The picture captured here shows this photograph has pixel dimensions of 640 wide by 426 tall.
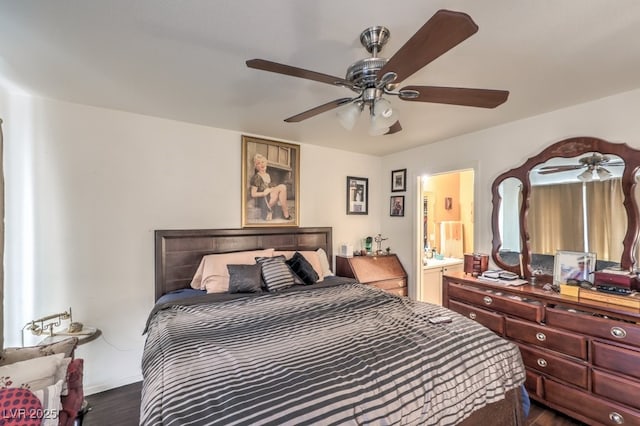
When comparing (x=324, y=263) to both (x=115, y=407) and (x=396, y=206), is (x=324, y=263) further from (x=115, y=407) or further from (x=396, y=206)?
(x=115, y=407)

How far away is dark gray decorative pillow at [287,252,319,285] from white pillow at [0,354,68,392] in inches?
74.8

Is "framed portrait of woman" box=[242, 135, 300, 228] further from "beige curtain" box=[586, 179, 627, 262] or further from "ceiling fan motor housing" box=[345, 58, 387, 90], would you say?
"beige curtain" box=[586, 179, 627, 262]

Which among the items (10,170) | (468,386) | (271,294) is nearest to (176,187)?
(10,170)

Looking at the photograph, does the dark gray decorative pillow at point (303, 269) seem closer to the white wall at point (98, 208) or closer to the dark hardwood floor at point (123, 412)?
the white wall at point (98, 208)

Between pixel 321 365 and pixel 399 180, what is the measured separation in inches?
127

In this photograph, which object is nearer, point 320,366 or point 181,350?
point 320,366

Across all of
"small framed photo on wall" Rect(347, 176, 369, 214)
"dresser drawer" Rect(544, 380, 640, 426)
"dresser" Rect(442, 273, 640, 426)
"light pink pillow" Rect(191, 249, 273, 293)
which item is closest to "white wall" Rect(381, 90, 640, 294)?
"small framed photo on wall" Rect(347, 176, 369, 214)

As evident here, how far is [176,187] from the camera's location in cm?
283

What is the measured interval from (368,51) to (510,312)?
2.34 metres

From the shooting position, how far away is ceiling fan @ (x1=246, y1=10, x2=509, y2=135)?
1034 millimetres

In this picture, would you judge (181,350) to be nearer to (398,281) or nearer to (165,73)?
(165,73)

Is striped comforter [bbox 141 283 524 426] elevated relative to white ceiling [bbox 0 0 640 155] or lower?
lower

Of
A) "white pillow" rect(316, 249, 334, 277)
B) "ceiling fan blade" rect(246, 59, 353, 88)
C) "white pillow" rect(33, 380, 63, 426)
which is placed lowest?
"white pillow" rect(33, 380, 63, 426)

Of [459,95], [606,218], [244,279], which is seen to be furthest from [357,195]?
[459,95]
